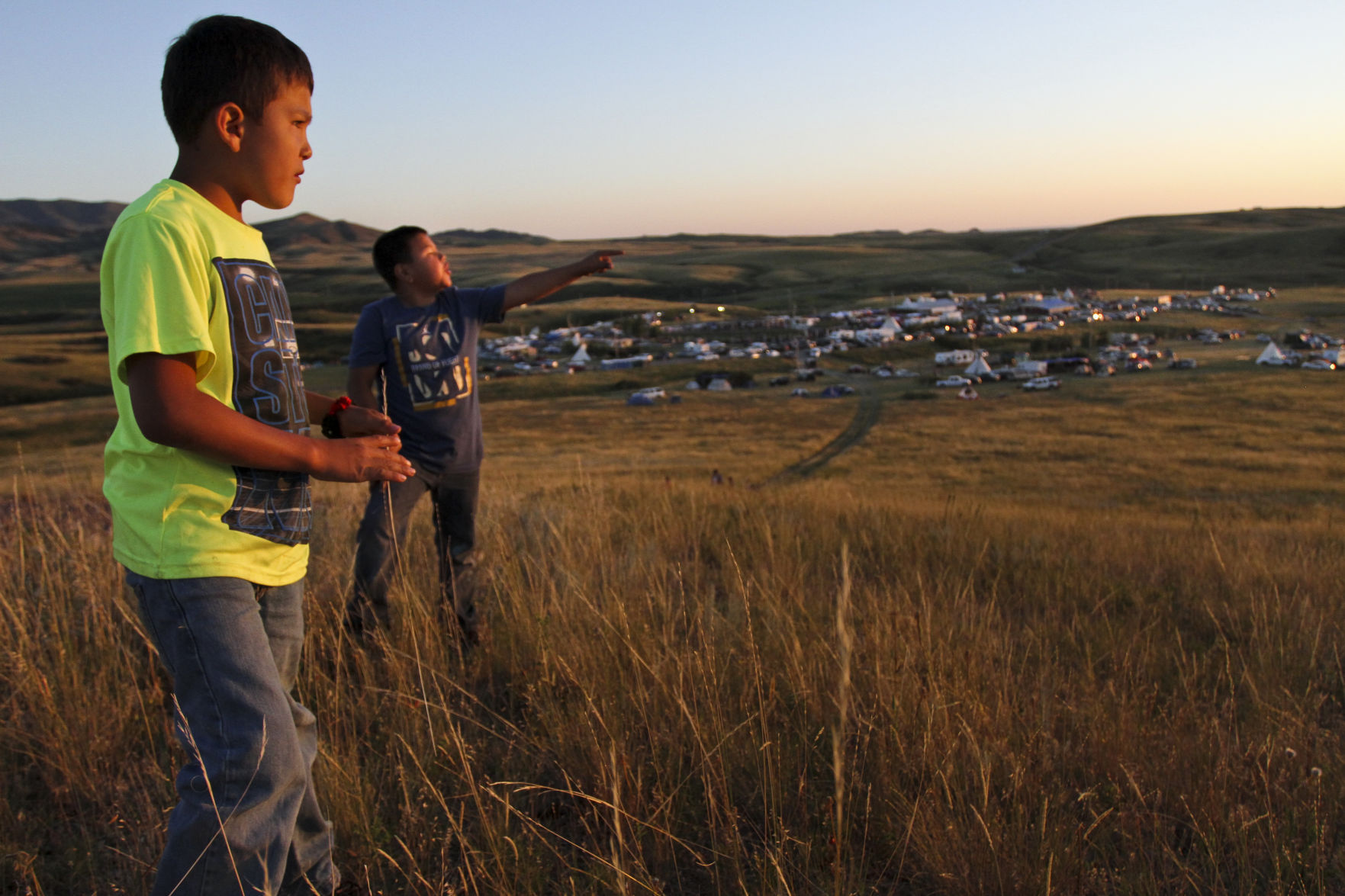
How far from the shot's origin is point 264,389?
73.1 inches

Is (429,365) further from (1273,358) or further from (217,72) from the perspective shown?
(1273,358)

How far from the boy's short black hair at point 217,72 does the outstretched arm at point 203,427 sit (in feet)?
1.77

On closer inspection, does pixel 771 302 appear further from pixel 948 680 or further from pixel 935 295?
pixel 948 680

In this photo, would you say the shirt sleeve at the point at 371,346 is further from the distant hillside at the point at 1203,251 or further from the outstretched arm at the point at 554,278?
the distant hillside at the point at 1203,251

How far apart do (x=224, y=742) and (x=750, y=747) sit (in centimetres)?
123

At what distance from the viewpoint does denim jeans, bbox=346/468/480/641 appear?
3531 mm

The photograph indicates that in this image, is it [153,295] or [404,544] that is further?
[404,544]

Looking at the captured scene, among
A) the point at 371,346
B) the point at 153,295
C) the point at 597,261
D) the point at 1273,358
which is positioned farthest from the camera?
the point at 1273,358

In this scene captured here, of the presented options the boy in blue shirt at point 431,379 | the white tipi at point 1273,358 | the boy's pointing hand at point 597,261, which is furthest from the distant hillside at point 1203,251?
the boy in blue shirt at point 431,379

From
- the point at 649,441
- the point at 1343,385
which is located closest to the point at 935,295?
the point at 1343,385

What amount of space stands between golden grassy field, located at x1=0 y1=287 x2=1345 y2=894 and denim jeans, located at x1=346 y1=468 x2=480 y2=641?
14 centimetres

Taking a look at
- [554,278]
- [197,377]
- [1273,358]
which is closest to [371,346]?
[554,278]

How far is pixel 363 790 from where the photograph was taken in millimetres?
2270

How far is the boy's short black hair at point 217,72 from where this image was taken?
1783mm
